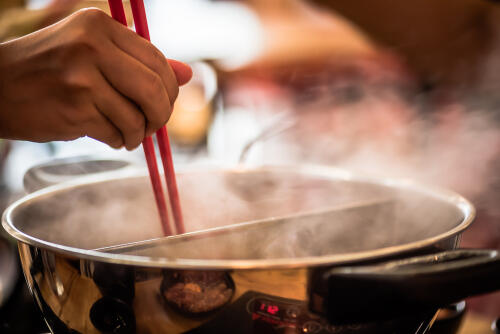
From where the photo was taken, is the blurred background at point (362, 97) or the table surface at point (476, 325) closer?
the table surface at point (476, 325)

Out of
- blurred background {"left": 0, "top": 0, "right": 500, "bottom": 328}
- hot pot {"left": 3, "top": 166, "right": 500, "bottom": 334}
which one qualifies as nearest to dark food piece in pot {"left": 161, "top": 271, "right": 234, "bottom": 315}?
hot pot {"left": 3, "top": 166, "right": 500, "bottom": 334}

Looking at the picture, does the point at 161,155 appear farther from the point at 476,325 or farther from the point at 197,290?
the point at 476,325

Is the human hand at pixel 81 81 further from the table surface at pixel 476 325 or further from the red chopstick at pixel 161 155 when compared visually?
the table surface at pixel 476 325

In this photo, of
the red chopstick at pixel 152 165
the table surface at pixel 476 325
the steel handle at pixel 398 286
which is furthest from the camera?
the table surface at pixel 476 325

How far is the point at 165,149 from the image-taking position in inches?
22.7

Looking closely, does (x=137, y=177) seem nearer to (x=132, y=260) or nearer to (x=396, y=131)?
(x=132, y=260)

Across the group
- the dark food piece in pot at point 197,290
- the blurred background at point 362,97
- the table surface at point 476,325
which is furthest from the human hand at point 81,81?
the table surface at point 476,325

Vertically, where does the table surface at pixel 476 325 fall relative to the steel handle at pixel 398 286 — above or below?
below

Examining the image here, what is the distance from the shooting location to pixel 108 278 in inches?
14.8

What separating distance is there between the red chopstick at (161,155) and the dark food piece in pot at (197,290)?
23 cm

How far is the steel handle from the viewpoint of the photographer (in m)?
0.33

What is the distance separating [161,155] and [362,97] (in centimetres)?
104

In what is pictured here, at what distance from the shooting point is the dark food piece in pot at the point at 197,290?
1.17 feet

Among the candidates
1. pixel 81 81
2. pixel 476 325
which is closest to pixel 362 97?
pixel 476 325
